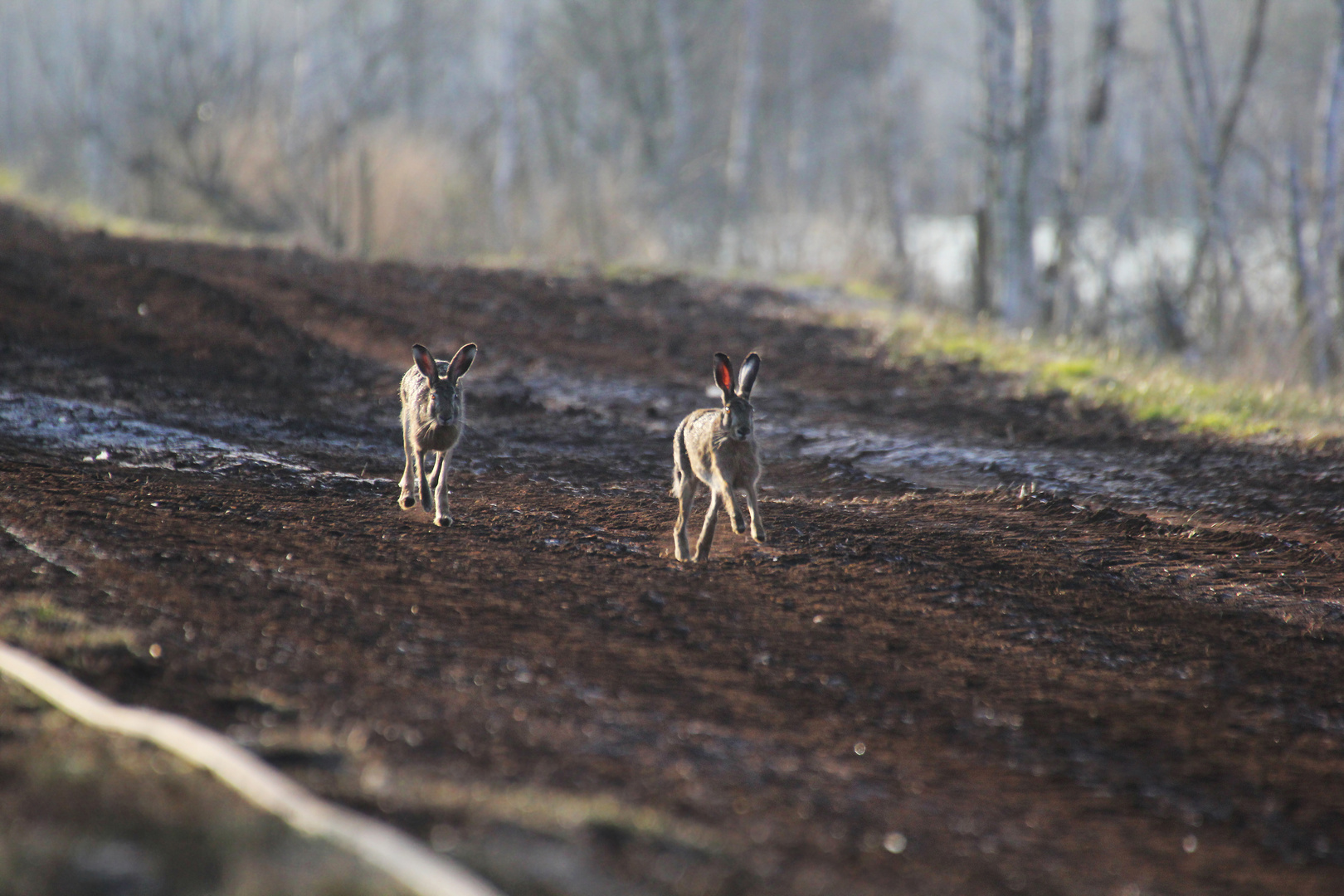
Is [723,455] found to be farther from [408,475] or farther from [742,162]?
[742,162]

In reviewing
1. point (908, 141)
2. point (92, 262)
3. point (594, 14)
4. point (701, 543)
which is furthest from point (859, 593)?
point (908, 141)

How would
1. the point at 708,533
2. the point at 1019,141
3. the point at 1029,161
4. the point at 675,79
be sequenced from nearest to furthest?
the point at 708,533 → the point at 1029,161 → the point at 1019,141 → the point at 675,79

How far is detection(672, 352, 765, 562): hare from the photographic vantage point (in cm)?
558

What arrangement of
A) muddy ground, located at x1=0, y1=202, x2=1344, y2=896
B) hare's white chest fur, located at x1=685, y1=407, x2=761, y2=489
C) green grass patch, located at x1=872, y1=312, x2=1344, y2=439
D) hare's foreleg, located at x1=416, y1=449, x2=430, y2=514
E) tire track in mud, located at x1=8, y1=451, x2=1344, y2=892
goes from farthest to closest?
green grass patch, located at x1=872, y1=312, x2=1344, y2=439
hare's foreleg, located at x1=416, y1=449, x2=430, y2=514
hare's white chest fur, located at x1=685, y1=407, x2=761, y2=489
tire track in mud, located at x1=8, y1=451, x2=1344, y2=892
muddy ground, located at x1=0, y1=202, x2=1344, y2=896

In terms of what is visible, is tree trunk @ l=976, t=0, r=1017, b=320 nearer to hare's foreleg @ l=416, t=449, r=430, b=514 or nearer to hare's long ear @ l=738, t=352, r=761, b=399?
hare's long ear @ l=738, t=352, r=761, b=399

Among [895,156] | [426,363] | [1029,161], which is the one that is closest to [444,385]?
[426,363]

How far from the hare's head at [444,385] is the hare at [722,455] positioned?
4.18 feet

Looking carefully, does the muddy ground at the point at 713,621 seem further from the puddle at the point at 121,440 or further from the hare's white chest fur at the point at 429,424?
the hare's white chest fur at the point at 429,424

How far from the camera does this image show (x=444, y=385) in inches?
251

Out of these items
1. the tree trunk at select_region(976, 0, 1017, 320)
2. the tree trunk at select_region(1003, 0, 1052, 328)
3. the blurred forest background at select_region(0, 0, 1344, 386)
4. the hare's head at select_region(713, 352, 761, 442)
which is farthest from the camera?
the tree trunk at select_region(976, 0, 1017, 320)

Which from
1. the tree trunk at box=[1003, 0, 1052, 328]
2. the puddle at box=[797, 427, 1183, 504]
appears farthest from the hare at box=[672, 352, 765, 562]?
the tree trunk at box=[1003, 0, 1052, 328]

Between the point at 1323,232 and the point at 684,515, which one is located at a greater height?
the point at 1323,232

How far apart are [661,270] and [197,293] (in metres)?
6.74

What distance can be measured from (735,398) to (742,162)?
20.8 metres
